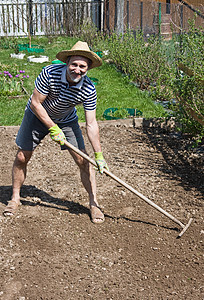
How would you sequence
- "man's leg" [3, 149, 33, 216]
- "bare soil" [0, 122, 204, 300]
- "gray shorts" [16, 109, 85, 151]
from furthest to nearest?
"man's leg" [3, 149, 33, 216], "gray shorts" [16, 109, 85, 151], "bare soil" [0, 122, 204, 300]

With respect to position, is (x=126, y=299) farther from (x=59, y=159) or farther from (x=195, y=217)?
(x=59, y=159)

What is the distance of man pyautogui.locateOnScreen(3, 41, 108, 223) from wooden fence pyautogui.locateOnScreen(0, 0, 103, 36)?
477 inches

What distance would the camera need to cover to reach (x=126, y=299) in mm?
3059

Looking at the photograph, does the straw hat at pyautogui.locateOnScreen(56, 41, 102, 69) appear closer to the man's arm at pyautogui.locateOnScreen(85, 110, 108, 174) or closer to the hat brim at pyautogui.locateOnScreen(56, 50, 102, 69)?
the hat brim at pyautogui.locateOnScreen(56, 50, 102, 69)

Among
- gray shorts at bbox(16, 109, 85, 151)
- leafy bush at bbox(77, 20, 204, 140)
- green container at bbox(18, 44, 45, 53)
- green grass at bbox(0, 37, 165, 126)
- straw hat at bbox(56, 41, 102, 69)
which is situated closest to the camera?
straw hat at bbox(56, 41, 102, 69)

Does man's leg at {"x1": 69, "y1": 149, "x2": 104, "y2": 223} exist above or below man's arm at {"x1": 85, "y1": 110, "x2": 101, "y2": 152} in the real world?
below

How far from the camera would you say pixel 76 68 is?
347 cm

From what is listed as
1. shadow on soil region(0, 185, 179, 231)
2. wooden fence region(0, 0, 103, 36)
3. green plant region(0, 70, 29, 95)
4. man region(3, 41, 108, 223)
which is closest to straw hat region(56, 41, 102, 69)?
man region(3, 41, 108, 223)

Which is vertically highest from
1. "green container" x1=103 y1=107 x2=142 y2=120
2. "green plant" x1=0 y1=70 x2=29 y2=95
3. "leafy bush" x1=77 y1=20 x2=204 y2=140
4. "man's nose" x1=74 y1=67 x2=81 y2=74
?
"man's nose" x1=74 y1=67 x2=81 y2=74

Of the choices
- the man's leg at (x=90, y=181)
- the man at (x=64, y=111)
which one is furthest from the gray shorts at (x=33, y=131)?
the man's leg at (x=90, y=181)

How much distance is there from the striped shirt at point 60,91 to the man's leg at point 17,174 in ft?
1.62

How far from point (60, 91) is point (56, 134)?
37 centimetres

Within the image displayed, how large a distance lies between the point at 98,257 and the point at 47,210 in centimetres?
92

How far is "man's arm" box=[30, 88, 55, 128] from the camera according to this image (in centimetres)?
360
